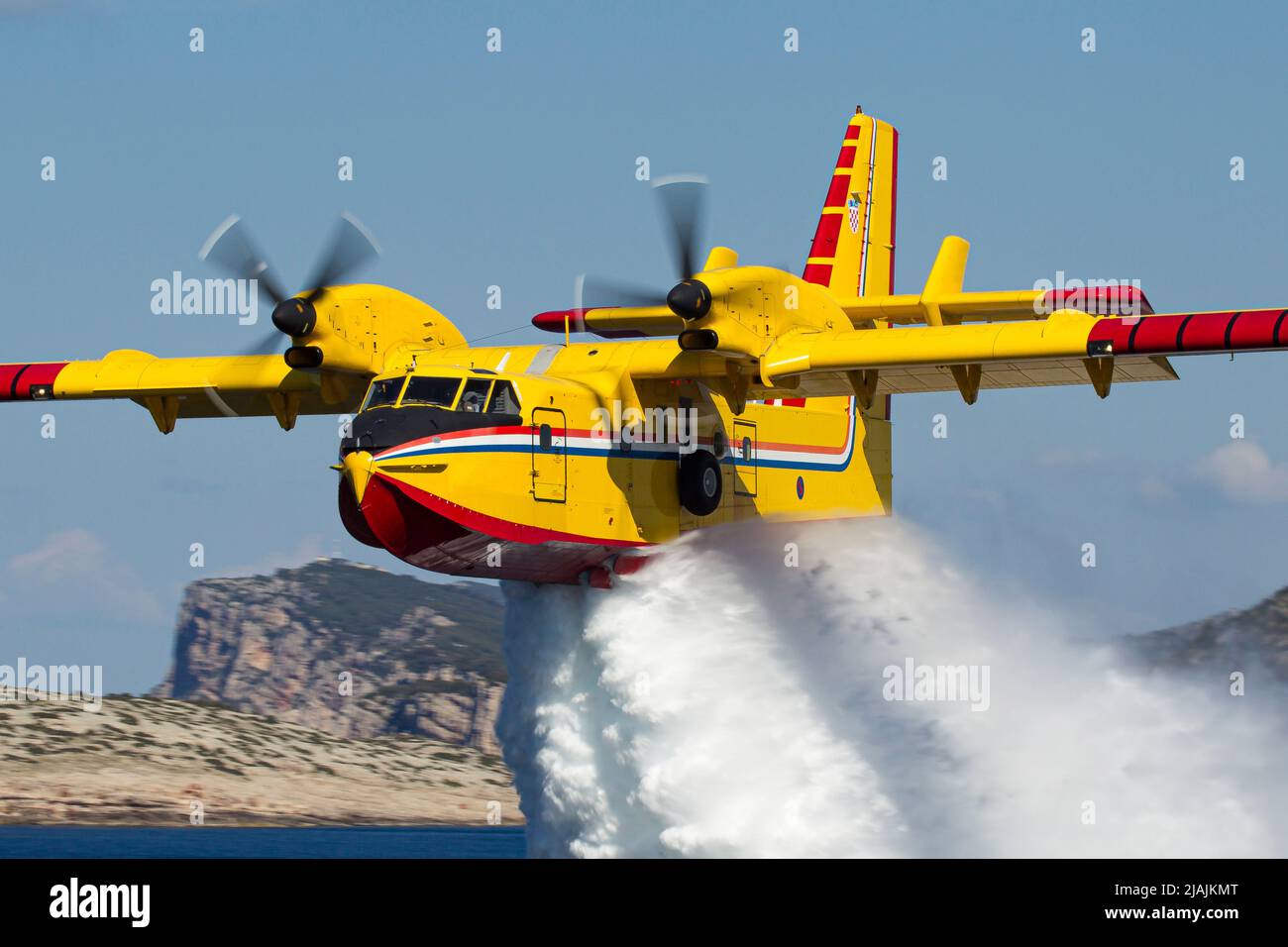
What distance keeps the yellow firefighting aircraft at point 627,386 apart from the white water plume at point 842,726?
0.96m

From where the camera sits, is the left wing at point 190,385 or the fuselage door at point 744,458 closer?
the fuselage door at point 744,458

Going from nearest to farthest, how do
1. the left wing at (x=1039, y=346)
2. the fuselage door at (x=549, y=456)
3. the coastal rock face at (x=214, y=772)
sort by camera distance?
the left wing at (x=1039, y=346) → the fuselage door at (x=549, y=456) → the coastal rock face at (x=214, y=772)

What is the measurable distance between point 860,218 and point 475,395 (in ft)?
29.7

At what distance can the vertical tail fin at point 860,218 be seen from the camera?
23.8 meters

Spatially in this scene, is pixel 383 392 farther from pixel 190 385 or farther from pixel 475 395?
pixel 190 385

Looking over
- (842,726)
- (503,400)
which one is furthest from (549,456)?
(842,726)

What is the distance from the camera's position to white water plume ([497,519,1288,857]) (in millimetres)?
17781

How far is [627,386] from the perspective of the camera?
19047mm

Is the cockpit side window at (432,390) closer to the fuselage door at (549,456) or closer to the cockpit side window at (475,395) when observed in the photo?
the cockpit side window at (475,395)

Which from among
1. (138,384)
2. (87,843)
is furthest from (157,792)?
(138,384)

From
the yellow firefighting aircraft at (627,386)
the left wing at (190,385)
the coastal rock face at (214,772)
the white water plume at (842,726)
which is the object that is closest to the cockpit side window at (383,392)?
the yellow firefighting aircraft at (627,386)

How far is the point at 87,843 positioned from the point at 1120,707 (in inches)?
3001

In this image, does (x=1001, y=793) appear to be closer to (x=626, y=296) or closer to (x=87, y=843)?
(x=626, y=296)

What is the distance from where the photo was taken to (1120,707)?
1866 cm
